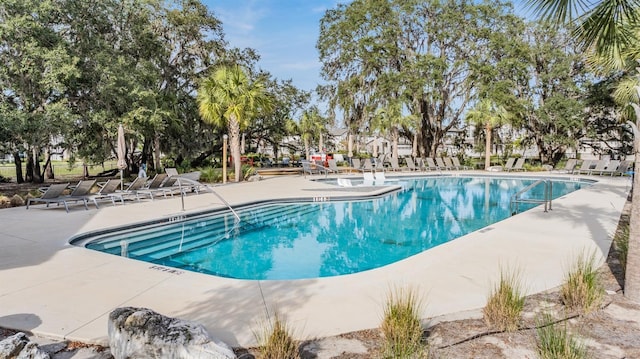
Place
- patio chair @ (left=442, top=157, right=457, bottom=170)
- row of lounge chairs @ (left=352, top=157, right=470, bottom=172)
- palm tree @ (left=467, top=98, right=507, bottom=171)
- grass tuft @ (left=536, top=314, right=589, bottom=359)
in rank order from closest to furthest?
grass tuft @ (left=536, top=314, right=589, bottom=359) < row of lounge chairs @ (left=352, top=157, right=470, bottom=172) < palm tree @ (left=467, top=98, right=507, bottom=171) < patio chair @ (left=442, top=157, right=457, bottom=170)

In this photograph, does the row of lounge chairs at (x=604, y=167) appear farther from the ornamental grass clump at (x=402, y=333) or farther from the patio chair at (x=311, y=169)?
the ornamental grass clump at (x=402, y=333)

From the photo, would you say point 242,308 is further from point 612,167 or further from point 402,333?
point 612,167

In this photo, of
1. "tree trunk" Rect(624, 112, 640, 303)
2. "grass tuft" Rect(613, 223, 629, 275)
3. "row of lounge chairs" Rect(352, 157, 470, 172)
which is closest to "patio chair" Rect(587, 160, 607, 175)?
"row of lounge chairs" Rect(352, 157, 470, 172)

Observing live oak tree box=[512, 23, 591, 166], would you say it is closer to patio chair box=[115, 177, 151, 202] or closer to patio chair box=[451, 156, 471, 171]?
patio chair box=[451, 156, 471, 171]

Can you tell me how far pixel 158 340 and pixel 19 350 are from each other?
933mm

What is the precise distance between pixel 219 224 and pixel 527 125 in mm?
27390

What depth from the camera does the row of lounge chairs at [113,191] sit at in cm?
1009

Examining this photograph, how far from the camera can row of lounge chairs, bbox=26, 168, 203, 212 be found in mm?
10086

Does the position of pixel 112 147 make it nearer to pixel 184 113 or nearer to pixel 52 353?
pixel 184 113

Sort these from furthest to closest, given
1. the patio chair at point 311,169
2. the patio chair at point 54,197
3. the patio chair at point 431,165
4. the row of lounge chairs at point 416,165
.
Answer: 1. the patio chair at point 431,165
2. the row of lounge chairs at point 416,165
3. the patio chair at point 311,169
4. the patio chair at point 54,197

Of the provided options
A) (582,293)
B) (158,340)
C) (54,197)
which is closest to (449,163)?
(54,197)

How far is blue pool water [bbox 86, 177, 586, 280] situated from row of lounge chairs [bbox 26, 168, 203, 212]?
1841 mm

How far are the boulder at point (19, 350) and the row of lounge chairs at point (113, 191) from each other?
709 cm

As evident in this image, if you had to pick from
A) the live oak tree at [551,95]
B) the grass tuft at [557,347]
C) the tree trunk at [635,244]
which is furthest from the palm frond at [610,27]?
the live oak tree at [551,95]
